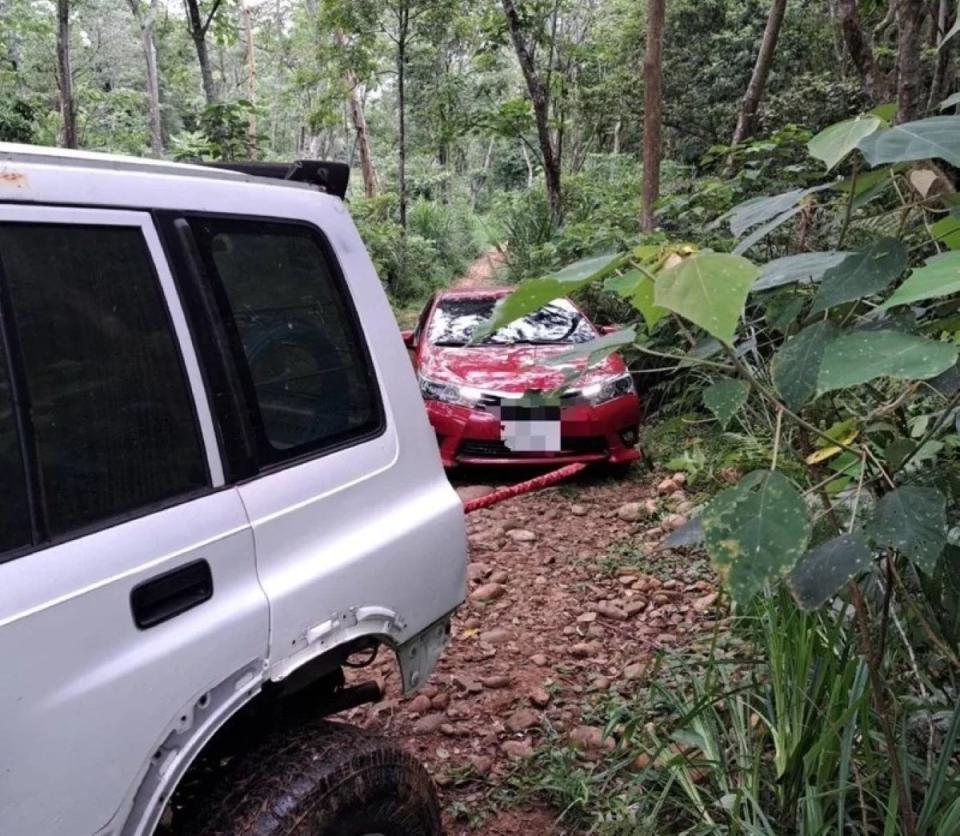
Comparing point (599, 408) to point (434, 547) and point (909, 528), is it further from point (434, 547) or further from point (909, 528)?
point (909, 528)

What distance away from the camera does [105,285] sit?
127cm

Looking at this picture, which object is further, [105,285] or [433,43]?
[433,43]

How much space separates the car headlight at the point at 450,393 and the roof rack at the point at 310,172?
2.81 meters

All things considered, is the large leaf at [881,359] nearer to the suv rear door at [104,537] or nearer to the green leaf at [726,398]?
the green leaf at [726,398]

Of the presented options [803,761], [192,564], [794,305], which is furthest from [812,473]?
[192,564]

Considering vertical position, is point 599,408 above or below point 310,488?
below

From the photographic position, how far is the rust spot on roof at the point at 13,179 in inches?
45.1

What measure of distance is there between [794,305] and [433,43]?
462 inches

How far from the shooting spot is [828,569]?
115 centimetres

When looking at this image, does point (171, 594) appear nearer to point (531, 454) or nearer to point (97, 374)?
point (97, 374)

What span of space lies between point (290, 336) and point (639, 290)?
2.65 ft

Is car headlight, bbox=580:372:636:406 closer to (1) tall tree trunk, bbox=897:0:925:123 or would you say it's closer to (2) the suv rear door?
(1) tall tree trunk, bbox=897:0:925:123

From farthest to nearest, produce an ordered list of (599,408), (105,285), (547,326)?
(547,326)
(599,408)
(105,285)

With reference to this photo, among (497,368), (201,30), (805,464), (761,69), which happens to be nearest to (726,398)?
(805,464)
